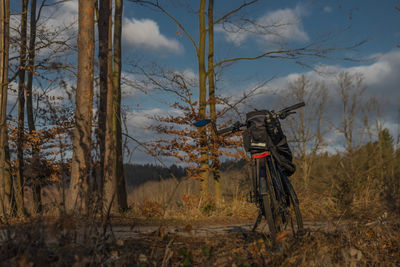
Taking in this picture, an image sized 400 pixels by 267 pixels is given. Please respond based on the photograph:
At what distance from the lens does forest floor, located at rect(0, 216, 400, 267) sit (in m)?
2.87

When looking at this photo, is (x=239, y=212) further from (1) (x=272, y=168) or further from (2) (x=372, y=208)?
(1) (x=272, y=168)

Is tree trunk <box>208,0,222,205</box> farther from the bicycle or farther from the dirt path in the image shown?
the bicycle

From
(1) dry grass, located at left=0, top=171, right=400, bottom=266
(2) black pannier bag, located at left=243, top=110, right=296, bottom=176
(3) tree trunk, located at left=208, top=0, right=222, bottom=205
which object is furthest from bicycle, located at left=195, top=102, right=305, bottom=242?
(3) tree trunk, located at left=208, top=0, right=222, bottom=205

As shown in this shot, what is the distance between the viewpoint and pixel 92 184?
3424 millimetres

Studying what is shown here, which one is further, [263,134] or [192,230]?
[192,230]

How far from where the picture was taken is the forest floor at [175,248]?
2.87 metres

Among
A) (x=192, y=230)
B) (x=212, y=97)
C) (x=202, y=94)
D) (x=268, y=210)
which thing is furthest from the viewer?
(x=202, y=94)

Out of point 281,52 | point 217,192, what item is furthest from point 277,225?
point 281,52

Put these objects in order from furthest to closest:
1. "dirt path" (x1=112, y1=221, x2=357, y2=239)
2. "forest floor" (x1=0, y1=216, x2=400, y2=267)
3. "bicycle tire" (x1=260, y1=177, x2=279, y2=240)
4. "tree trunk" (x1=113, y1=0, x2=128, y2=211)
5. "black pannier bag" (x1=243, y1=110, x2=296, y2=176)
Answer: "tree trunk" (x1=113, y1=0, x2=128, y2=211)
"black pannier bag" (x1=243, y1=110, x2=296, y2=176)
"bicycle tire" (x1=260, y1=177, x2=279, y2=240)
"dirt path" (x1=112, y1=221, x2=357, y2=239)
"forest floor" (x1=0, y1=216, x2=400, y2=267)

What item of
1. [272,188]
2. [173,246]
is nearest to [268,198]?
[272,188]

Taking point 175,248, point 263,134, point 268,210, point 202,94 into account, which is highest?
point 202,94

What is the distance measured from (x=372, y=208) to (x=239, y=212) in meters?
3.41

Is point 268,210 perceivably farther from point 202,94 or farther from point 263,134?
point 202,94

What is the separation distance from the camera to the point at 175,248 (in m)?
3.70
